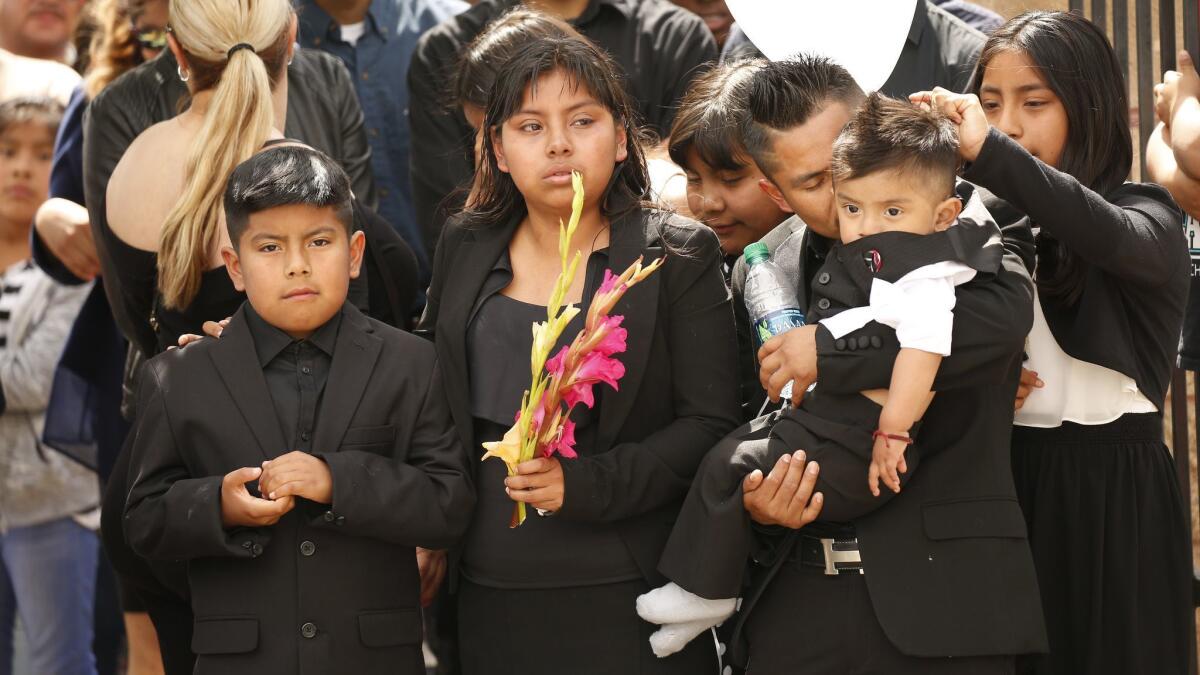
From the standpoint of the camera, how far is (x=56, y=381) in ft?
15.1

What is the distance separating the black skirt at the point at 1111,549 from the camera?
3.20m

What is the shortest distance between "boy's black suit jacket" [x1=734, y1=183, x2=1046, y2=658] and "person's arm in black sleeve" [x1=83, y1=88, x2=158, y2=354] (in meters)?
1.75

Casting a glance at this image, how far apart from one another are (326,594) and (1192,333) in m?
2.37

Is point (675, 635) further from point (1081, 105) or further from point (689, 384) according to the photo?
point (1081, 105)

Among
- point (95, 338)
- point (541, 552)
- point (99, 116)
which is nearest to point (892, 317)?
point (541, 552)

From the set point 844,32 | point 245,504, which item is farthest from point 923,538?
point 245,504

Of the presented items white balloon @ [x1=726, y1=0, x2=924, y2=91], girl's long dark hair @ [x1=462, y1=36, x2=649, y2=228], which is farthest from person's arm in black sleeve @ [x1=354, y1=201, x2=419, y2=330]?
white balloon @ [x1=726, y1=0, x2=924, y2=91]

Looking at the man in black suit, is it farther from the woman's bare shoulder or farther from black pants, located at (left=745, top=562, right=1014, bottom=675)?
the woman's bare shoulder

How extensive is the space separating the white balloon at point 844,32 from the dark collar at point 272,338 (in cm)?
117

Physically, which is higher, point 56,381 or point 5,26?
point 5,26

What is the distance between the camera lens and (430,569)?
11.2 ft

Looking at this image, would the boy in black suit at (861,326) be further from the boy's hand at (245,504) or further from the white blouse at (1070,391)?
the boy's hand at (245,504)

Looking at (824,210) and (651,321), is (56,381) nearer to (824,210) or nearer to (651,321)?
(651,321)

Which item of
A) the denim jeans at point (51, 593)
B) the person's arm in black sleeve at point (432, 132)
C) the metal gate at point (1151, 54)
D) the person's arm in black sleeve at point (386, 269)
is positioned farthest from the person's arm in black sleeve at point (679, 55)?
the denim jeans at point (51, 593)
